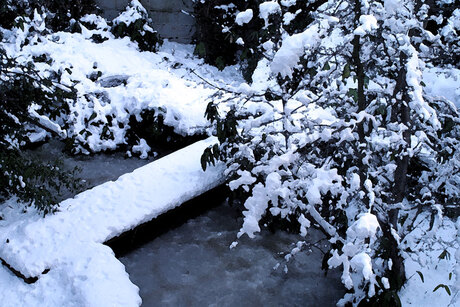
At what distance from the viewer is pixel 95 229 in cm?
345

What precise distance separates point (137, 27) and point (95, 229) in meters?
5.18

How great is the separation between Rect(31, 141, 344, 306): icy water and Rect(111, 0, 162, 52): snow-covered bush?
15.6 feet

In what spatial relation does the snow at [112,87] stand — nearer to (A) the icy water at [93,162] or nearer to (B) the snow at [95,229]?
(A) the icy water at [93,162]

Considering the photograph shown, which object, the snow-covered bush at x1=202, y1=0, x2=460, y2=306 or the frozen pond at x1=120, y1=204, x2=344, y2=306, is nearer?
the snow-covered bush at x1=202, y1=0, x2=460, y2=306

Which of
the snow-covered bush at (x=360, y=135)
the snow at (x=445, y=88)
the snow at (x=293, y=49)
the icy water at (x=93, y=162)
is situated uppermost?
the snow at (x=293, y=49)

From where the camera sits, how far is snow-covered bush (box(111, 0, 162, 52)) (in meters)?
7.84

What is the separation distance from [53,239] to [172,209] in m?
1.04

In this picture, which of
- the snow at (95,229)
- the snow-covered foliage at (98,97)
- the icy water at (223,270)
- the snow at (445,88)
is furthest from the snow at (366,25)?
the snow at (445,88)

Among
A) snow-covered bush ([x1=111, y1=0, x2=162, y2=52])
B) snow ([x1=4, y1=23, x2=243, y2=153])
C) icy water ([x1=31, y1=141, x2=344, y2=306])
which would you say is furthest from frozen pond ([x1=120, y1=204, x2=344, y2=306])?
snow-covered bush ([x1=111, y1=0, x2=162, y2=52])

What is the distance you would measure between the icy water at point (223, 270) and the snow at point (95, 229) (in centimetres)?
27

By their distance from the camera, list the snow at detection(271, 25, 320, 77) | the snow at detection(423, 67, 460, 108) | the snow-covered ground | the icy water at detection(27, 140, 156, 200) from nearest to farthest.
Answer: the snow at detection(271, 25, 320, 77)
the snow-covered ground
the icy water at detection(27, 140, 156, 200)
the snow at detection(423, 67, 460, 108)

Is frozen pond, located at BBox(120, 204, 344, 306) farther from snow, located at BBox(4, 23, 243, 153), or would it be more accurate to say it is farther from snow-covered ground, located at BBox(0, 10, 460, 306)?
snow, located at BBox(4, 23, 243, 153)

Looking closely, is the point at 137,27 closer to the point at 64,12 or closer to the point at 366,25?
the point at 64,12

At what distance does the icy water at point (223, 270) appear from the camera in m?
3.27
